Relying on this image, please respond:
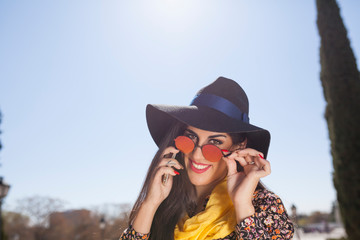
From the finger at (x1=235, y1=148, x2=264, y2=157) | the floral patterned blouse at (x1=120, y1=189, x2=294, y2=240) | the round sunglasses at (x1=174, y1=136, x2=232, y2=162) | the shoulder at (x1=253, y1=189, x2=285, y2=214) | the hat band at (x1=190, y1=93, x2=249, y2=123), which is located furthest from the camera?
the hat band at (x1=190, y1=93, x2=249, y2=123)

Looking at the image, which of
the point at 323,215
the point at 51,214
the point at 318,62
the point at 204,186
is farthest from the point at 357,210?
the point at 323,215

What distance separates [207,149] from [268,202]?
19.7 inches

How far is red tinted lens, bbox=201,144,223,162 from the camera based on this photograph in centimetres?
182

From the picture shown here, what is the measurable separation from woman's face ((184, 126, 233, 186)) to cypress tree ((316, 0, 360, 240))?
25.5 ft

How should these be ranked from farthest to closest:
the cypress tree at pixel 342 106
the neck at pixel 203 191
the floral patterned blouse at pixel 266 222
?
the cypress tree at pixel 342 106
the neck at pixel 203 191
the floral patterned blouse at pixel 266 222

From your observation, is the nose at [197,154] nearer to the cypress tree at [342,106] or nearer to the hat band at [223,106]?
the hat band at [223,106]

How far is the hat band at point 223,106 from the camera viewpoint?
1.95m

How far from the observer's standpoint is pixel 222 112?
1.94m

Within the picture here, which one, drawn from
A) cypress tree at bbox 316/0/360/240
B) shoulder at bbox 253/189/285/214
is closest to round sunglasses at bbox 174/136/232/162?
shoulder at bbox 253/189/285/214

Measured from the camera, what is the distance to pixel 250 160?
1705mm

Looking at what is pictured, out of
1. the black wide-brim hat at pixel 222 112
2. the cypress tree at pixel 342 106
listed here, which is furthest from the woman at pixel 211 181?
the cypress tree at pixel 342 106

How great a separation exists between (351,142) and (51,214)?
3179cm

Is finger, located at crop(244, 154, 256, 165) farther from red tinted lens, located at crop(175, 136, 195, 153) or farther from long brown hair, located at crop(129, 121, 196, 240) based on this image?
Result: long brown hair, located at crop(129, 121, 196, 240)

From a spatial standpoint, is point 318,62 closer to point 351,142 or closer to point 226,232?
point 351,142
